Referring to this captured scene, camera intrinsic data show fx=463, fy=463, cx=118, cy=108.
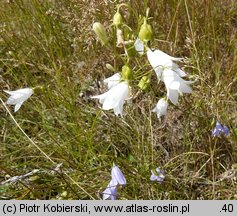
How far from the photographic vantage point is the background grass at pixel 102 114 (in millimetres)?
1387

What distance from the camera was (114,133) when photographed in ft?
5.19

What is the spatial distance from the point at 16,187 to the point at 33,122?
0.90 feet

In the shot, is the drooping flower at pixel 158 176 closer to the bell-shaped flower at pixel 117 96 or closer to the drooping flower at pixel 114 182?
the drooping flower at pixel 114 182

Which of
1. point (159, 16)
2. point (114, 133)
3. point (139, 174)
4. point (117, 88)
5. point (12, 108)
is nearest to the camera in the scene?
point (117, 88)

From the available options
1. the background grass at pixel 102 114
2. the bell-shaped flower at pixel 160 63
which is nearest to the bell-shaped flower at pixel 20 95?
the background grass at pixel 102 114

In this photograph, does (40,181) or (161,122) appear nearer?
(40,181)

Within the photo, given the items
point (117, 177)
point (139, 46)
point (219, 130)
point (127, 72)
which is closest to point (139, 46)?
point (139, 46)

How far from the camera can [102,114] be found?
164cm

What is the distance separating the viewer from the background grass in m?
1.39

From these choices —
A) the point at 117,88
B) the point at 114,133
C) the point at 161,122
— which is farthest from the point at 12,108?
the point at 117,88

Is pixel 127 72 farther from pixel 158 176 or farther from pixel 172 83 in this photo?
pixel 158 176

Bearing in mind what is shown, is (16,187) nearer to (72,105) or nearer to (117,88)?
(72,105)

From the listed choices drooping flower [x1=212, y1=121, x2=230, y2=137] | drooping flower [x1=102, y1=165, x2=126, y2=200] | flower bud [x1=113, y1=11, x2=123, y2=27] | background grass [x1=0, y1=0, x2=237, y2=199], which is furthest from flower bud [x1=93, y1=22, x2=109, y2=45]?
drooping flower [x1=212, y1=121, x2=230, y2=137]

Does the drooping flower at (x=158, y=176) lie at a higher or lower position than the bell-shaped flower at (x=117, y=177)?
lower
